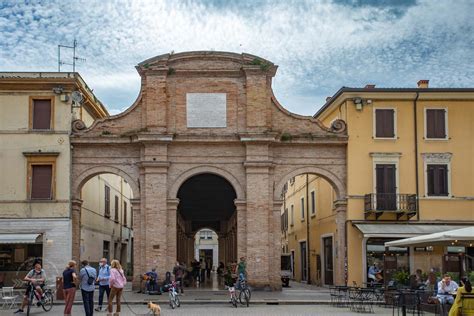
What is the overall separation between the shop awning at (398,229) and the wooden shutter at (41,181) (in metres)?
Answer: 13.8

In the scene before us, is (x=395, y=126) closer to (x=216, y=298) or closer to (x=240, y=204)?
(x=240, y=204)

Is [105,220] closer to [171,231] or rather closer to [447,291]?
[171,231]

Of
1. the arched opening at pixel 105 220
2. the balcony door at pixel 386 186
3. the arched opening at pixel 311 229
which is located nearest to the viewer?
the balcony door at pixel 386 186

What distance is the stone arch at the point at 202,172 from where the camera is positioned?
33.1 metres

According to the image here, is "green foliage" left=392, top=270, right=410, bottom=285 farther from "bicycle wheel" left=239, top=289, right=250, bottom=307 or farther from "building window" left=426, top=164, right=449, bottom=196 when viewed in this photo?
"building window" left=426, top=164, right=449, bottom=196

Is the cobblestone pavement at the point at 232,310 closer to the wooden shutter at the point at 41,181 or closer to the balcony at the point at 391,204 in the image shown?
the wooden shutter at the point at 41,181

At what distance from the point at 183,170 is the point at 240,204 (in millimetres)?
2960

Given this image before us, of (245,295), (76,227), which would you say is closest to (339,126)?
(245,295)

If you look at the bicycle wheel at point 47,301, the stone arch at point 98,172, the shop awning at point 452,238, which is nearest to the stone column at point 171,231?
the stone arch at point 98,172

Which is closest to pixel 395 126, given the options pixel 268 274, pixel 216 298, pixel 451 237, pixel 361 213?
pixel 361 213

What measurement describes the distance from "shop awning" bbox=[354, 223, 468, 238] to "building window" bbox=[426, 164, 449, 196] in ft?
5.22

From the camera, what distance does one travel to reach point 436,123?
1347 inches

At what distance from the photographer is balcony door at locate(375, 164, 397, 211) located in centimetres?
3325

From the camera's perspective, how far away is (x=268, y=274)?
32688 millimetres
